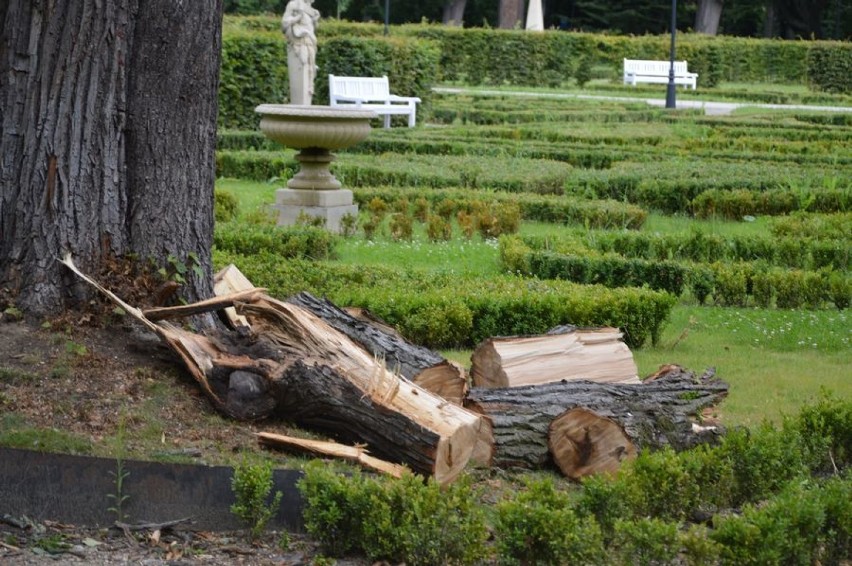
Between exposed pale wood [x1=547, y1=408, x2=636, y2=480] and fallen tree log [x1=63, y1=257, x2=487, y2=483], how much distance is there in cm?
37

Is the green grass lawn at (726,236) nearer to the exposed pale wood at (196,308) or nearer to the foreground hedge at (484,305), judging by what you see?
the foreground hedge at (484,305)

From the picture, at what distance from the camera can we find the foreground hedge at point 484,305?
7941 millimetres

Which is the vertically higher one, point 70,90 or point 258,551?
point 70,90

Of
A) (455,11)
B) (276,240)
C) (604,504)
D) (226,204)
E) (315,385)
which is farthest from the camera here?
(455,11)

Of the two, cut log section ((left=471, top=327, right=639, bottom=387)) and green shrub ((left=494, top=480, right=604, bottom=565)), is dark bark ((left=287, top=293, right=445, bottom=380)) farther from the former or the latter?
green shrub ((left=494, top=480, right=604, bottom=565))

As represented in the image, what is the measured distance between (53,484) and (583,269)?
220 inches

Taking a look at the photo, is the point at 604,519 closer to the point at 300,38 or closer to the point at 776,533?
the point at 776,533

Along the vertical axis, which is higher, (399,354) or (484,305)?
(399,354)

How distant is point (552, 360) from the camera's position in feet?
21.0

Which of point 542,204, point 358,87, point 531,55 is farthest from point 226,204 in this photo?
point 531,55

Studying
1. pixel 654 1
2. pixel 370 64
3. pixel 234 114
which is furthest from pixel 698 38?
pixel 234 114

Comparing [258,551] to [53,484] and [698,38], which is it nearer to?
[53,484]

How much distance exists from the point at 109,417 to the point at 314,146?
8.08 meters

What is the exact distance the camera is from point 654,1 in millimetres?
51500
